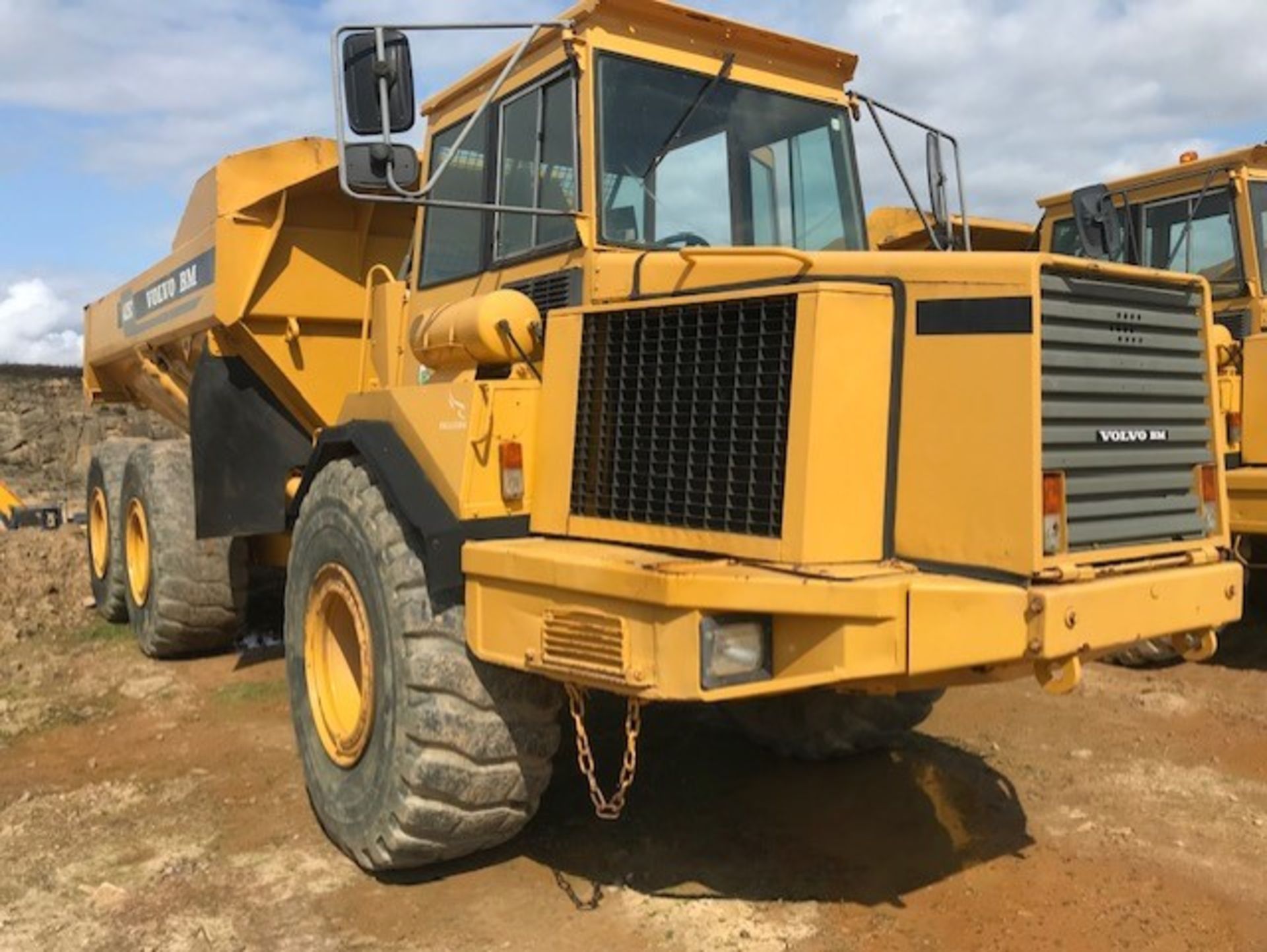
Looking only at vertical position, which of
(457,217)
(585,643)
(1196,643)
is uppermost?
(457,217)

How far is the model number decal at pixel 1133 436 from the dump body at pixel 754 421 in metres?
0.03

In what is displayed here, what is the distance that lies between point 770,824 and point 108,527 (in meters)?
5.68

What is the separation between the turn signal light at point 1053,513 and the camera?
10.2 feet

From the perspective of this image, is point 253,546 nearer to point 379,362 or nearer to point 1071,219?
point 379,362

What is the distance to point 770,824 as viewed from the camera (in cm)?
449

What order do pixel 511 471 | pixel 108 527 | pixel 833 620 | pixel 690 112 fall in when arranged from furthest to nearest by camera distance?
1. pixel 108 527
2. pixel 690 112
3. pixel 511 471
4. pixel 833 620

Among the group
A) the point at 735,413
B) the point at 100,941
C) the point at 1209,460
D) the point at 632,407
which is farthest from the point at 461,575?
the point at 1209,460

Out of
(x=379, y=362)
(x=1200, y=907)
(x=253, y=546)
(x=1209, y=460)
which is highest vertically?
(x=379, y=362)

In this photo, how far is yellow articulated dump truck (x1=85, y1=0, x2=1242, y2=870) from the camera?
3088 millimetres

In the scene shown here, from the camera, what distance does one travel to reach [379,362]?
5.30 m

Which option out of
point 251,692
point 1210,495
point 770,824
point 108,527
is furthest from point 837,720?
point 108,527

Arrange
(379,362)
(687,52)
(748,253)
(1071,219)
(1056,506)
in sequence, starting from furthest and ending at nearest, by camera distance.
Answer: (1071,219), (379,362), (687,52), (748,253), (1056,506)

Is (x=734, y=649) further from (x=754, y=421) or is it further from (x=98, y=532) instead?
(x=98, y=532)

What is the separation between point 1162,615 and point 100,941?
3.20m
